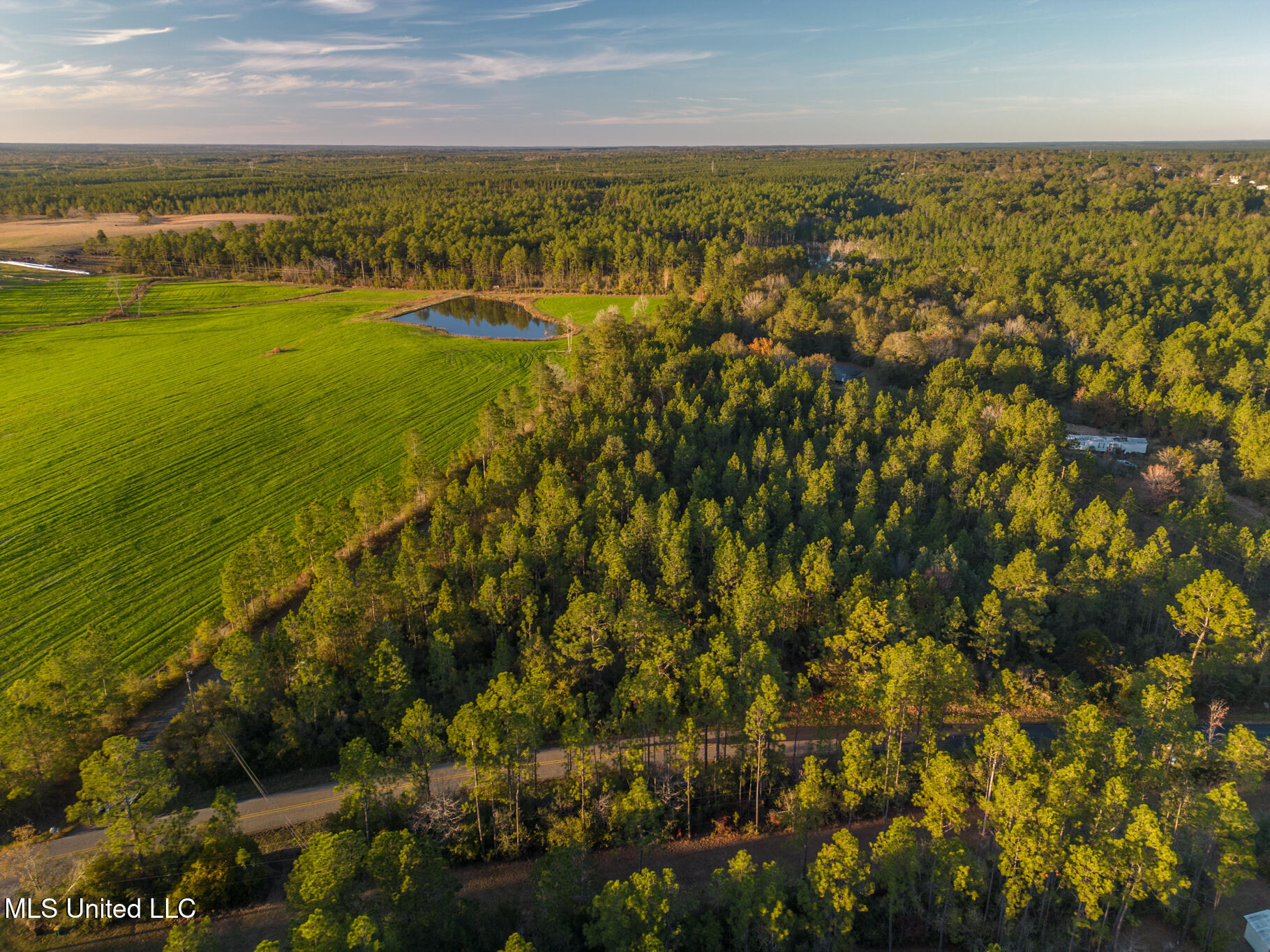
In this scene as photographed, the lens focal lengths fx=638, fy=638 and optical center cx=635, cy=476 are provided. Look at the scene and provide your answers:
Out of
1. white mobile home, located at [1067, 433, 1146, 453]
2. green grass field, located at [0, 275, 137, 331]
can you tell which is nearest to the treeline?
white mobile home, located at [1067, 433, 1146, 453]

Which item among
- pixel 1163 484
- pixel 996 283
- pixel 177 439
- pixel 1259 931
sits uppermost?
pixel 996 283

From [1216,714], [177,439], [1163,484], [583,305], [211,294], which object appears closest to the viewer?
[1216,714]

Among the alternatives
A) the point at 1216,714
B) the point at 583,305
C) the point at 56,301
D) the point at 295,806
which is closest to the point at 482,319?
the point at 583,305

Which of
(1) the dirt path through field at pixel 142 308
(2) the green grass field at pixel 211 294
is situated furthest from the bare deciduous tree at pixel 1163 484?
(2) the green grass field at pixel 211 294

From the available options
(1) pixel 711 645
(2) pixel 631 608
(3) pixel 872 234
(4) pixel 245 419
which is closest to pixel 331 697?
(2) pixel 631 608

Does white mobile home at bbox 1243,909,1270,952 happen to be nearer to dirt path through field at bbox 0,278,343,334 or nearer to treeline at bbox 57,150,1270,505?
treeline at bbox 57,150,1270,505

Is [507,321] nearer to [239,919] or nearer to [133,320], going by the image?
[133,320]

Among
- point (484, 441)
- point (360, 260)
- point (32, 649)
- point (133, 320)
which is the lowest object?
point (32, 649)

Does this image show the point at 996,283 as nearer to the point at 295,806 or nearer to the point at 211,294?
the point at 295,806
